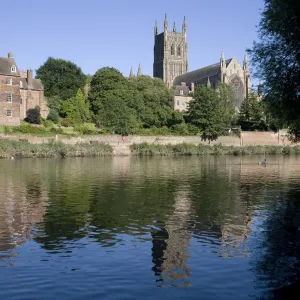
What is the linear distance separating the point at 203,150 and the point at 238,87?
5378 centimetres

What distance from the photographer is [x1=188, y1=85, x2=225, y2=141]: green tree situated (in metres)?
84.4

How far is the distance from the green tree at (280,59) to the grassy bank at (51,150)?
45.0 meters

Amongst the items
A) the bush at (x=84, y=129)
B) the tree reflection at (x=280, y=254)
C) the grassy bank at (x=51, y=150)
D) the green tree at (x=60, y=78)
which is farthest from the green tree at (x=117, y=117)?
the tree reflection at (x=280, y=254)

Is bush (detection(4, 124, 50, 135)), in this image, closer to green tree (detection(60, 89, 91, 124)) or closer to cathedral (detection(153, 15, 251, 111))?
green tree (detection(60, 89, 91, 124))

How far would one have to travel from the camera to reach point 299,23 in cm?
1961

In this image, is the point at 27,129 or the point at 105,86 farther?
the point at 105,86

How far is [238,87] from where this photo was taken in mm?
126500

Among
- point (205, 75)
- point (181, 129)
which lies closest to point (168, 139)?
point (181, 129)

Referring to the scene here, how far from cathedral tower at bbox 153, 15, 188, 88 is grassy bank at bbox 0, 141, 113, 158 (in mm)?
79896

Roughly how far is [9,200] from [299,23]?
16.4 meters

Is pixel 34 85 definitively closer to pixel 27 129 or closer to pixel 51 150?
pixel 27 129

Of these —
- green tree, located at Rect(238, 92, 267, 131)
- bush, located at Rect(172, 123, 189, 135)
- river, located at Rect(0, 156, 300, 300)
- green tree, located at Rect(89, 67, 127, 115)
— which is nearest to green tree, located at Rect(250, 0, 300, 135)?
river, located at Rect(0, 156, 300, 300)

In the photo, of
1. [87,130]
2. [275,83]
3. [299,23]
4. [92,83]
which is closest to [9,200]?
[275,83]

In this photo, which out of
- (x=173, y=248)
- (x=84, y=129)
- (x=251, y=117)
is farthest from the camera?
(x=251, y=117)
